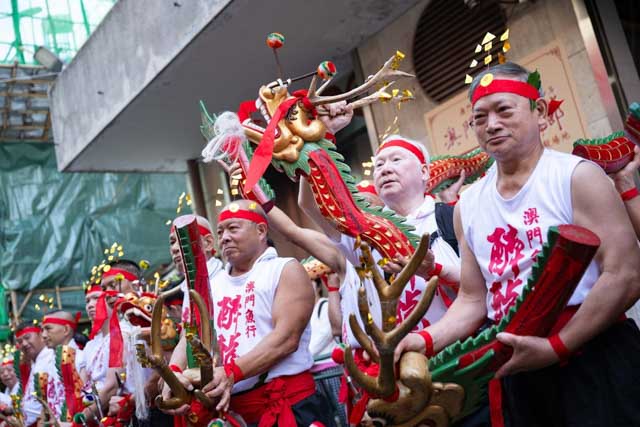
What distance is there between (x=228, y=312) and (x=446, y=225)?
1.03 m

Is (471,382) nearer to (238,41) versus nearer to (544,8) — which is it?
(544,8)

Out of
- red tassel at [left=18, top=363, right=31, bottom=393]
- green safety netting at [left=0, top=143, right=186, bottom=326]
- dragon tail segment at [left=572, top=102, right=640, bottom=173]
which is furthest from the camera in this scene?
green safety netting at [left=0, top=143, right=186, bottom=326]

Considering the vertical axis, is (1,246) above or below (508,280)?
above

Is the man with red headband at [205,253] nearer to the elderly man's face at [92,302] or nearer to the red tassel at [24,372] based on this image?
the elderly man's face at [92,302]

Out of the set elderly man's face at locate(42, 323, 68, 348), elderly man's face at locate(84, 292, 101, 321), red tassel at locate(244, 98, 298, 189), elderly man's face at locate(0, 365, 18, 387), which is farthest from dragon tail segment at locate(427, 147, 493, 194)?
elderly man's face at locate(0, 365, 18, 387)

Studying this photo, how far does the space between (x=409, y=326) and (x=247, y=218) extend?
70.2 inches

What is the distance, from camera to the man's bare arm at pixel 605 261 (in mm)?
1770

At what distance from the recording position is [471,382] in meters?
1.81

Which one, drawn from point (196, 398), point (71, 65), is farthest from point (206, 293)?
point (71, 65)

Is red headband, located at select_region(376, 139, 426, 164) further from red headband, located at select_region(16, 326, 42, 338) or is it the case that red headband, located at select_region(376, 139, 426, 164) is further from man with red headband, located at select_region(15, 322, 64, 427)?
red headband, located at select_region(16, 326, 42, 338)

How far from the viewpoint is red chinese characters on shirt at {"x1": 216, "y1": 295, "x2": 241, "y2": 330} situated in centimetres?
316

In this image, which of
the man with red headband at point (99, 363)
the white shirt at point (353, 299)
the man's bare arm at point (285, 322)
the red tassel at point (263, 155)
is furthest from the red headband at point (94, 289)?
the red tassel at point (263, 155)

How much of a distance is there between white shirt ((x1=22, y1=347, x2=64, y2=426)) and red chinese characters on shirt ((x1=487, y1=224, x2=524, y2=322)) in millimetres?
4428

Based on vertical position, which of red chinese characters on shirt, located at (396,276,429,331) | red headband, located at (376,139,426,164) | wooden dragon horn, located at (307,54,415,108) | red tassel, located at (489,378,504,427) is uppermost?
wooden dragon horn, located at (307,54,415,108)
